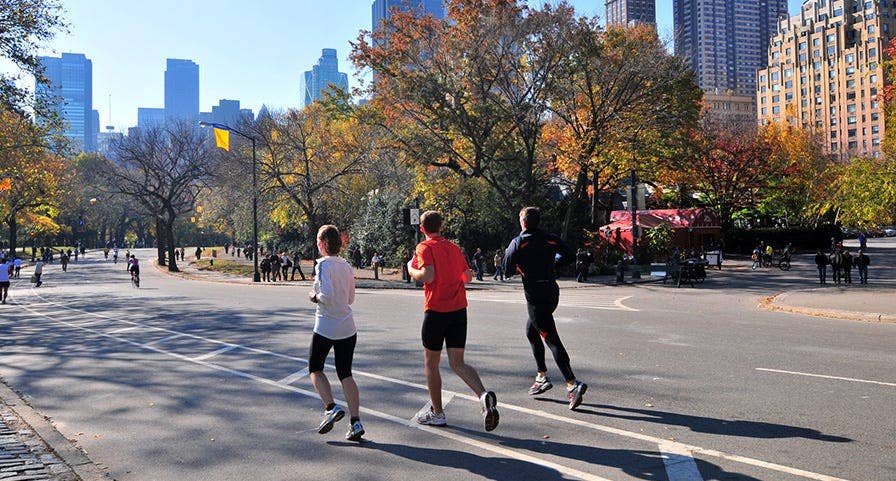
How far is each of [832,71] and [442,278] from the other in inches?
6819

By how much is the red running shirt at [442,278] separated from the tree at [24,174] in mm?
23854

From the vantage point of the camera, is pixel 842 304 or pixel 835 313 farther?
pixel 842 304

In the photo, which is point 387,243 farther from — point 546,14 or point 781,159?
point 781,159

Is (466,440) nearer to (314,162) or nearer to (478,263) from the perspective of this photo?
(478,263)

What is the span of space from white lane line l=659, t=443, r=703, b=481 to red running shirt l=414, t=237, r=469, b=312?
1.98 meters

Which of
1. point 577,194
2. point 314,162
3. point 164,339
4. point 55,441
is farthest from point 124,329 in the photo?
point 314,162

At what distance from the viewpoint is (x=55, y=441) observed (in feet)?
19.2

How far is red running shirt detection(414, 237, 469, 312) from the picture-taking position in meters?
5.83

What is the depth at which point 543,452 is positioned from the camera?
17.0ft

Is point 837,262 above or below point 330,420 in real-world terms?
above

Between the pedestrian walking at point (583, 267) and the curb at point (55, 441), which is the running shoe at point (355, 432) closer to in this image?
the curb at point (55, 441)

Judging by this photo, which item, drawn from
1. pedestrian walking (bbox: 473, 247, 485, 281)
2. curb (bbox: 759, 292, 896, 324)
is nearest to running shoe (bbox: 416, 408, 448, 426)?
curb (bbox: 759, 292, 896, 324)

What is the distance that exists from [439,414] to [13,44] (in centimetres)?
2324

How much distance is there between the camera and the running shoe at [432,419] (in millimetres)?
5992
